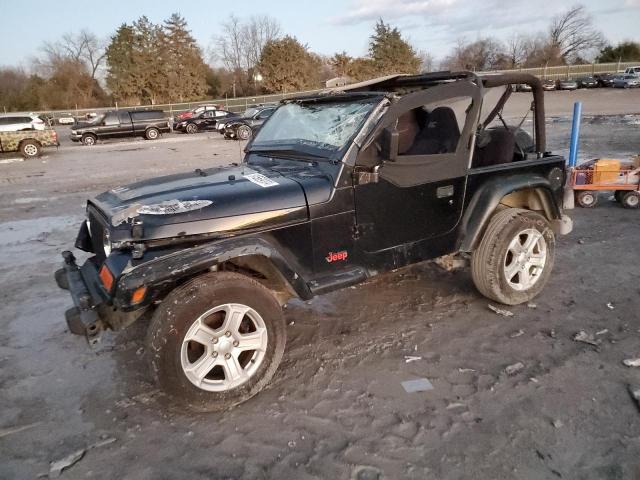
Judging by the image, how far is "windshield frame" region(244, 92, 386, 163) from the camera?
347 cm

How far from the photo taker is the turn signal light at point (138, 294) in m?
2.73

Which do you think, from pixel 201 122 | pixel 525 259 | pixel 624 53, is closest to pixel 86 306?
pixel 525 259

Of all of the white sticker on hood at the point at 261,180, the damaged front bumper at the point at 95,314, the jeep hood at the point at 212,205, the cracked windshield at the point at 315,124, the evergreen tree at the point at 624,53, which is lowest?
the damaged front bumper at the point at 95,314

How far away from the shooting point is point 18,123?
63.4 feet

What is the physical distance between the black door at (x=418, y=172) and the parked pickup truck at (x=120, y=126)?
24200 millimetres

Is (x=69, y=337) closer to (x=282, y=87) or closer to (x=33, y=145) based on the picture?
(x=33, y=145)

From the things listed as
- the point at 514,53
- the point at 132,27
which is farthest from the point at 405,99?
the point at 514,53

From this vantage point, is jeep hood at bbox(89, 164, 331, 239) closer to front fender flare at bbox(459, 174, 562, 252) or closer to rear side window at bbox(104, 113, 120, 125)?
front fender flare at bbox(459, 174, 562, 252)

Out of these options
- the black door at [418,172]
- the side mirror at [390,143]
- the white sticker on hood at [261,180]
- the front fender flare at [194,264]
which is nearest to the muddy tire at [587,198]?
the black door at [418,172]

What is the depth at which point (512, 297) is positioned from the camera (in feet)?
13.8

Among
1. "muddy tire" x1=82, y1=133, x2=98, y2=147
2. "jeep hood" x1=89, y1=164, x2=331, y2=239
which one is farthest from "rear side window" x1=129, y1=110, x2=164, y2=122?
"jeep hood" x1=89, y1=164, x2=331, y2=239

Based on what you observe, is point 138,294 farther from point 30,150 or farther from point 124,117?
point 124,117

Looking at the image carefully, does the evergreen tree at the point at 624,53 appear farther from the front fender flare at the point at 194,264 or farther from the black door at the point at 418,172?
the front fender flare at the point at 194,264

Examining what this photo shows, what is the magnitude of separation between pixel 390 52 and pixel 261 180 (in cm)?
5689
